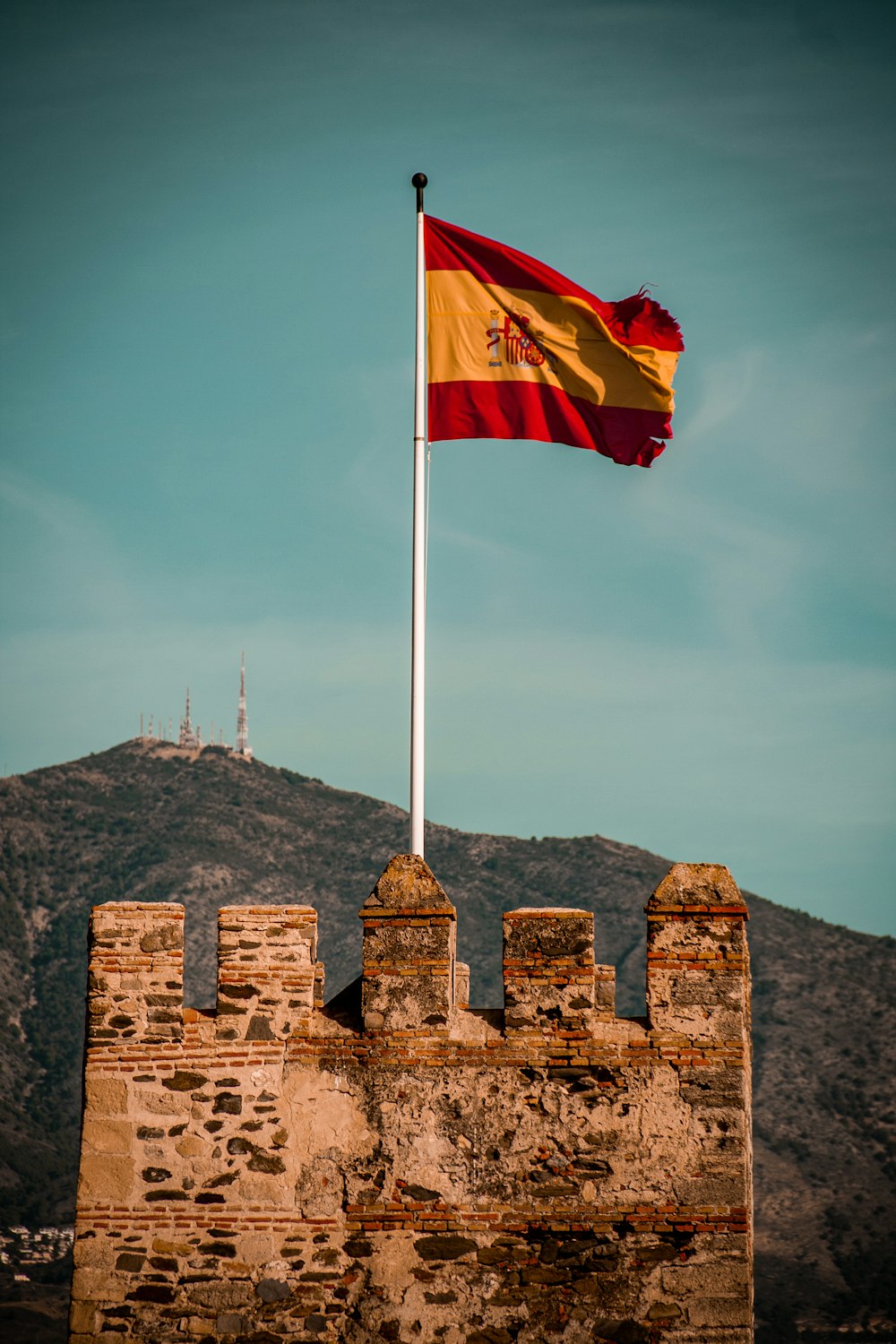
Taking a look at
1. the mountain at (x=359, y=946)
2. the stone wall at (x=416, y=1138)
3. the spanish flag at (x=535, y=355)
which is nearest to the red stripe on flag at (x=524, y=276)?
the spanish flag at (x=535, y=355)

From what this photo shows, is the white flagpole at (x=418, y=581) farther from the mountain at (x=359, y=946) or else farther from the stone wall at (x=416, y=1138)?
the mountain at (x=359, y=946)

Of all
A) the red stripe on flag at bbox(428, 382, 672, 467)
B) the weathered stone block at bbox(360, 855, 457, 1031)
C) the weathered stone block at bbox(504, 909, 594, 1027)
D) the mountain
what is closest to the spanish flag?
the red stripe on flag at bbox(428, 382, 672, 467)

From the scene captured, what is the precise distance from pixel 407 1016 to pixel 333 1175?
3.45ft

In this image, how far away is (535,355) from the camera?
45.7 ft

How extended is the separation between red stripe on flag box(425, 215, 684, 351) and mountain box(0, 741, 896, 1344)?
197 ft

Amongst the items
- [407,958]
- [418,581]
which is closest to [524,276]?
[418,581]

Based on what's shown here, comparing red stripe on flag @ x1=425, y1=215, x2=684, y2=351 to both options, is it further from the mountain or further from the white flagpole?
the mountain

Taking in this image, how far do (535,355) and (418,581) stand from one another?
2394mm

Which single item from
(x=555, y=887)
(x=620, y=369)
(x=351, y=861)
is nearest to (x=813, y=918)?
(x=555, y=887)

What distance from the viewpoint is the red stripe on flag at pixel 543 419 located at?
13.8m

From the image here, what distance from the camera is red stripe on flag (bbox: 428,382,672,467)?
13836 millimetres

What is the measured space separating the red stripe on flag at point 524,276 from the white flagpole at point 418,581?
12.7 inches

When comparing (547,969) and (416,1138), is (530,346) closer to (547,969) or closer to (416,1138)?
(547,969)

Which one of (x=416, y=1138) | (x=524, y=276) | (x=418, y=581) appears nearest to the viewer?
(x=416, y=1138)
